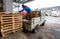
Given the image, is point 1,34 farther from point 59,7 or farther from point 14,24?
point 59,7

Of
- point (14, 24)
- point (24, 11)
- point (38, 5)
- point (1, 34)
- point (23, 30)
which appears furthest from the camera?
point (38, 5)

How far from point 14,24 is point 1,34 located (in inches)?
35.1

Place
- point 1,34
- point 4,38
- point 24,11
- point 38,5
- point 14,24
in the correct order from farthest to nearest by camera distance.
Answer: point 38,5 → point 24,11 → point 14,24 → point 1,34 → point 4,38

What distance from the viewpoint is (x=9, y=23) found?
5953mm

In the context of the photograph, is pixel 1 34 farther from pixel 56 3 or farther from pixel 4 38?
pixel 56 3

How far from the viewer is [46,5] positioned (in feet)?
64.5

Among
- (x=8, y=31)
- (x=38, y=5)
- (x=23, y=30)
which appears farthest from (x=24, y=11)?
(x=38, y=5)

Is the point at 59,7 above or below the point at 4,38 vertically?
above

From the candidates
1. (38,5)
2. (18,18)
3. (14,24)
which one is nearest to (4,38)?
(14,24)

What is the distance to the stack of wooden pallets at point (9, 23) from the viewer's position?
565 centimetres

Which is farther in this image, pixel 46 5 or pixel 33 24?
pixel 46 5

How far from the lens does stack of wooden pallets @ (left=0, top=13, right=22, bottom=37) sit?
18.5 feet

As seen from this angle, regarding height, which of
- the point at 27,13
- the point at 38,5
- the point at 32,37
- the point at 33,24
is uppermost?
the point at 38,5

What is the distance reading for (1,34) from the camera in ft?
18.7
